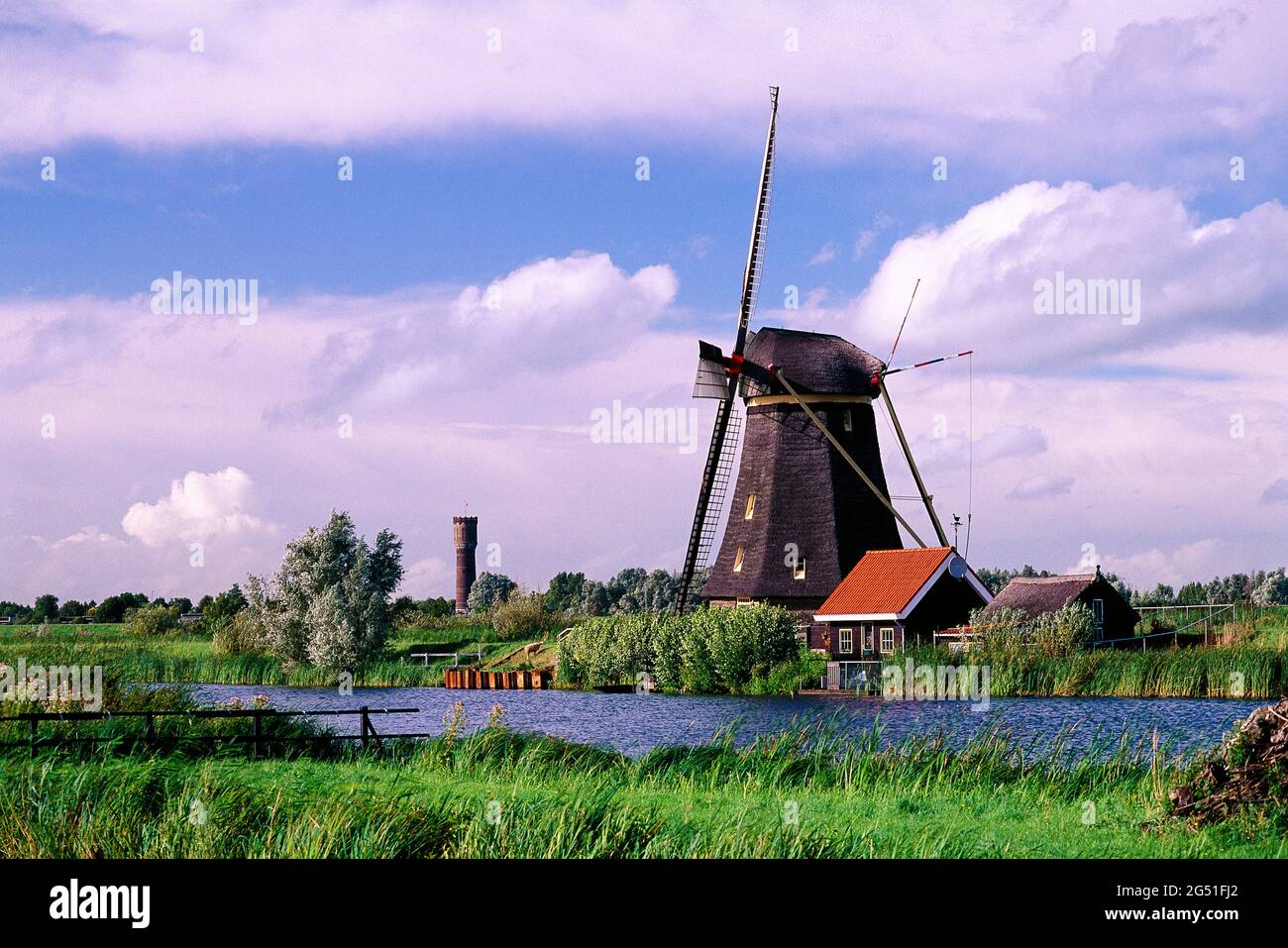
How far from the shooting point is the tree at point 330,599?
136 ft

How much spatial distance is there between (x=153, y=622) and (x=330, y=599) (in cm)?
1599

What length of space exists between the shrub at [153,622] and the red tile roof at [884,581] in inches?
1173

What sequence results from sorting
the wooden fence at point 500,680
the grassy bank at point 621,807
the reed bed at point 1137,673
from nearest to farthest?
the grassy bank at point 621,807 < the reed bed at point 1137,673 < the wooden fence at point 500,680

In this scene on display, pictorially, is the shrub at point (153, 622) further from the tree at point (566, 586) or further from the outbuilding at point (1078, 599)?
the outbuilding at point (1078, 599)

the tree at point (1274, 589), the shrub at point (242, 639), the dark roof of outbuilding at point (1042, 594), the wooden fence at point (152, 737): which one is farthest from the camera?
the tree at point (1274, 589)

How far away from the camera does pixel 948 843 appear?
9.37 meters

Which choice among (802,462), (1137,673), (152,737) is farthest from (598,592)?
(152,737)

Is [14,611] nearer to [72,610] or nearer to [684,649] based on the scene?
[72,610]

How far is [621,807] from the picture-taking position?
9859mm

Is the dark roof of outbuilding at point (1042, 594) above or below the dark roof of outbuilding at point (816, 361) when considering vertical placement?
below

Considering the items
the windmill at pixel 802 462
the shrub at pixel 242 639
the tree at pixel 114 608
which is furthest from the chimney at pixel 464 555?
the windmill at pixel 802 462
